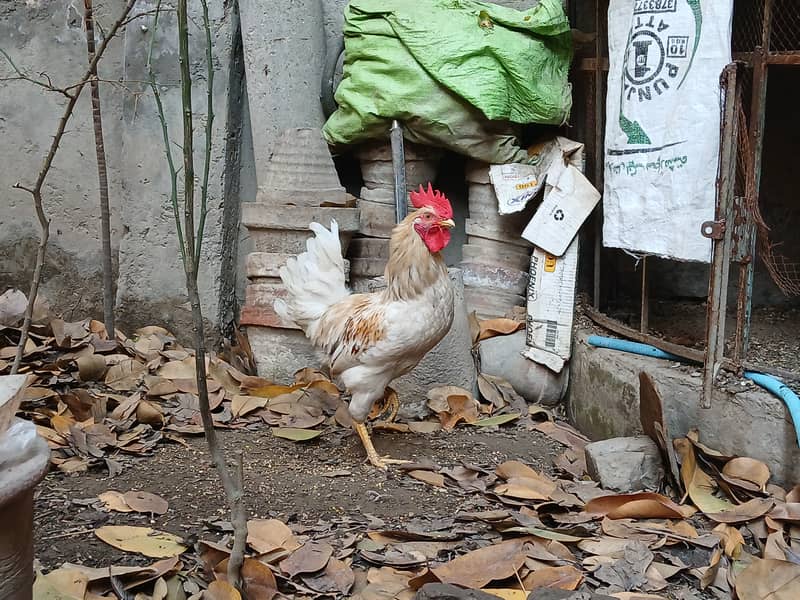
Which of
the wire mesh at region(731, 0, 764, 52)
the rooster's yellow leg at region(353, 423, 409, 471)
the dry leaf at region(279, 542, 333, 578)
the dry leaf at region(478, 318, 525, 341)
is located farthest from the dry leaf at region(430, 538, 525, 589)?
the wire mesh at region(731, 0, 764, 52)

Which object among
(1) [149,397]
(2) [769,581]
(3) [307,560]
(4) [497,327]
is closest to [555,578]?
(2) [769,581]

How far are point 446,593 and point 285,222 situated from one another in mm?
2337

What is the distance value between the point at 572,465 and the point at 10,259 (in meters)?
3.03

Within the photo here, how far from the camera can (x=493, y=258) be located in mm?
4500

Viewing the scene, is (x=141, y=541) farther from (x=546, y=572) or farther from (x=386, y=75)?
(x=386, y=75)

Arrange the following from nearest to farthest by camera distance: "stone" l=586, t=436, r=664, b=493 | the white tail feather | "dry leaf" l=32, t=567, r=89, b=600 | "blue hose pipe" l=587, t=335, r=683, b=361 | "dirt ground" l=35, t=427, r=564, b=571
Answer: "dry leaf" l=32, t=567, r=89, b=600 → "dirt ground" l=35, t=427, r=564, b=571 → "stone" l=586, t=436, r=664, b=493 → "blue hose pipe" l=587, t=335, r=683, b=361 → the white tail feather

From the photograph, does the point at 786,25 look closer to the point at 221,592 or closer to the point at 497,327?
the point at 497,327

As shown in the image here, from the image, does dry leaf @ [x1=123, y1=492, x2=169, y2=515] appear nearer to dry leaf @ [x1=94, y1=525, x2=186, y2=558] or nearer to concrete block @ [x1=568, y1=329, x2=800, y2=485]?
dry leaf @ [x1=94, y1=525, x2=186, y2=558]

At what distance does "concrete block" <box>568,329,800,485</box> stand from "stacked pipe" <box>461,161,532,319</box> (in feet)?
1.57

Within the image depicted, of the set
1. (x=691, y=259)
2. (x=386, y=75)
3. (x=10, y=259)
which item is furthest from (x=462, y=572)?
(x=10, y=259)

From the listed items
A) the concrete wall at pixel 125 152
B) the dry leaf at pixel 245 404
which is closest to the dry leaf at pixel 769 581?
the dry leaf at pixel 245 404

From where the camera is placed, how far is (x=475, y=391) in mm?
4184

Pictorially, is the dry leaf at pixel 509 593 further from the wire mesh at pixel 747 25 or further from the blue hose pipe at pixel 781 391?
the wire mesh at pixel 747 25

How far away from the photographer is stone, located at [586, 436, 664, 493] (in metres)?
3.23
